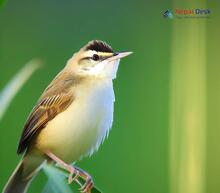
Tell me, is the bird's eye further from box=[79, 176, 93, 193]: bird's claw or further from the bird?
box=[79, 176, 93, 193]: bird's claw

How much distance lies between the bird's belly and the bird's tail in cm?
6

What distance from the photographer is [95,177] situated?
4.12ft

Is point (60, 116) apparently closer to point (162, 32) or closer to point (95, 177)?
point (95, 177)

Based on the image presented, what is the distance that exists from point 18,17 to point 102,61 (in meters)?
0.34

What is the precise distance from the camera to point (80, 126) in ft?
3.53

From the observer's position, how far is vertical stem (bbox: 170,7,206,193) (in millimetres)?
1175

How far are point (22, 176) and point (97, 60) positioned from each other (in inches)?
13.9

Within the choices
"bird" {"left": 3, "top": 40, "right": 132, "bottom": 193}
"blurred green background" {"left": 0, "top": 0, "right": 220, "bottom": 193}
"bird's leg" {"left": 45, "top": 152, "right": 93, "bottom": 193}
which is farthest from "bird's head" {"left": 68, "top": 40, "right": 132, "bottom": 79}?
"bird's leg" {"left": 45, "top": 152, "right": 93, "bottom": 193}

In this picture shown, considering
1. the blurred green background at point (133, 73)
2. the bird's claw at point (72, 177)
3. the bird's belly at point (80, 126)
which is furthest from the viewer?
the blurred green background at point (133, 73)

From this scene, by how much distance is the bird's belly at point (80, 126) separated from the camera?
1077 mm

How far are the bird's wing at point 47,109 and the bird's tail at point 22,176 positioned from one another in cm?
5

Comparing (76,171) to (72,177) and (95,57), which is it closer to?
(72,177)

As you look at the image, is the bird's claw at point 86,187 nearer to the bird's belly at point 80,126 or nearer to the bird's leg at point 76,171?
the bird's leg at point 76,171

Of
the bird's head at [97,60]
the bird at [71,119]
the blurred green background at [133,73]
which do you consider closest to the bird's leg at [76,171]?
the bird at [71,119]
